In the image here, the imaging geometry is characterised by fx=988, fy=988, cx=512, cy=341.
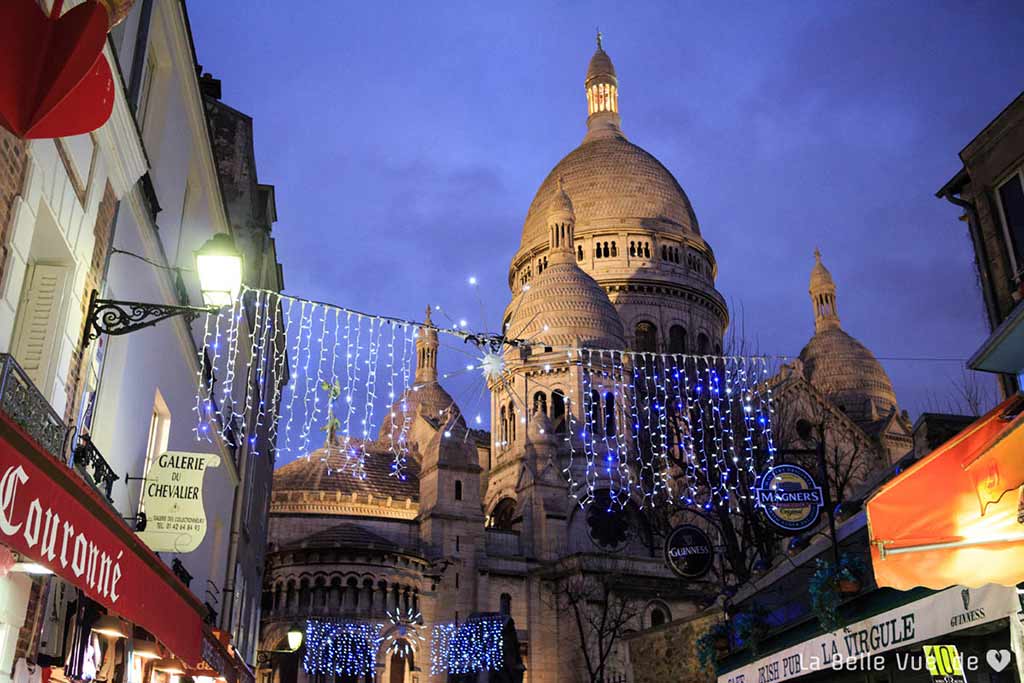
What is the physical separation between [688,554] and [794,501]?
4.97 metres

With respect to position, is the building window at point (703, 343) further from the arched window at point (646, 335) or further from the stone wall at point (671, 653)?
the stone wall at point (671, 653)

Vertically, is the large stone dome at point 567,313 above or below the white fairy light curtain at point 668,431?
above

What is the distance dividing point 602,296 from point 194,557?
49547mm

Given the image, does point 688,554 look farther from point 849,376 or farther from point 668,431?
point 849,376

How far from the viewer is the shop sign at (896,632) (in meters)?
7.89

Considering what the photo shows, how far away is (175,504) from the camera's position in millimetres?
11078

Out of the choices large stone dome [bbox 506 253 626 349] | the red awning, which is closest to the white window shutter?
the red awning

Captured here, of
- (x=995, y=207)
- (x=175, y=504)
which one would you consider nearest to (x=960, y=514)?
(x=175, y=504)

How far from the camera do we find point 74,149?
8391 mm

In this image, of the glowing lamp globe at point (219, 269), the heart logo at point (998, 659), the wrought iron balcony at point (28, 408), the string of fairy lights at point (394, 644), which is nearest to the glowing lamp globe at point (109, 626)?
the wrought iron balcony at point (28, 408)

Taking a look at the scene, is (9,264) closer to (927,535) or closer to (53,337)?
(53,337)

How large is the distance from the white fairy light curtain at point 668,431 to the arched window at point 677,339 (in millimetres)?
7228

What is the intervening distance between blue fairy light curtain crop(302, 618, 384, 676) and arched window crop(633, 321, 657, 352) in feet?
108

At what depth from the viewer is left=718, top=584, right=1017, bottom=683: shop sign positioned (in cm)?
789
